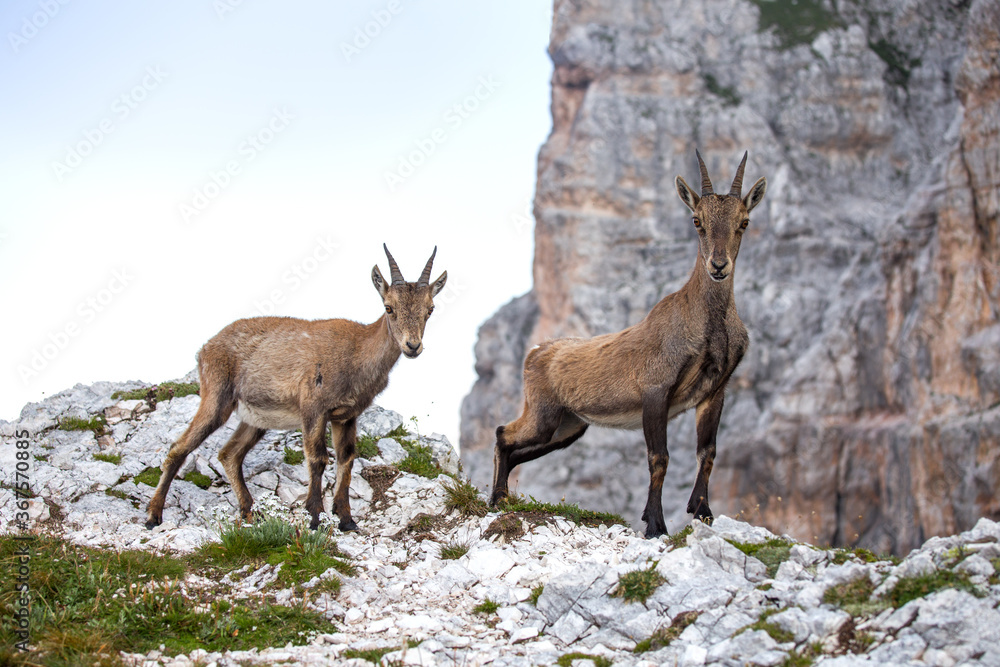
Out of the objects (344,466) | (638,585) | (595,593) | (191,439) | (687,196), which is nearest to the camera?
(638,585)

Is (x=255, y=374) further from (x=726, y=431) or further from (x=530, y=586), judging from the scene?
(x=726, y=431)

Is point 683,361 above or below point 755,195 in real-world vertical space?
below

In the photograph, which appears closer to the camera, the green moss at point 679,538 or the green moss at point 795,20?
the green moss at point 679,538

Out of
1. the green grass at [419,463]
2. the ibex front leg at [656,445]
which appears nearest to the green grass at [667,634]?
the ibex front leg at [656,445]

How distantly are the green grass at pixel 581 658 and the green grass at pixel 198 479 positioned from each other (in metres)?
7.41

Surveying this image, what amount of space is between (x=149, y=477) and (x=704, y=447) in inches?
316

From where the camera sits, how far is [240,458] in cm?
1257

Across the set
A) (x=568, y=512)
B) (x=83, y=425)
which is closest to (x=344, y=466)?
(x=568, y=512)

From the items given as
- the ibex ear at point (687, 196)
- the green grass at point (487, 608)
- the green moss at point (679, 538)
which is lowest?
the green grass at point (487, 608)

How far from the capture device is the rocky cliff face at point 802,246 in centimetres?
5053

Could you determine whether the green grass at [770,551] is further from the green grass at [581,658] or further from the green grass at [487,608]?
the green grass at [487,608]

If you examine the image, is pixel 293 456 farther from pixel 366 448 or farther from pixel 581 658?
pixel 581 658

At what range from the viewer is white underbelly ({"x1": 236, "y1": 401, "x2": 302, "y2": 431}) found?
39.0 ft

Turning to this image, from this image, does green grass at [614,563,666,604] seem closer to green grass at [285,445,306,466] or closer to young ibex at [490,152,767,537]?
young ibex at [490,152,767,537]
